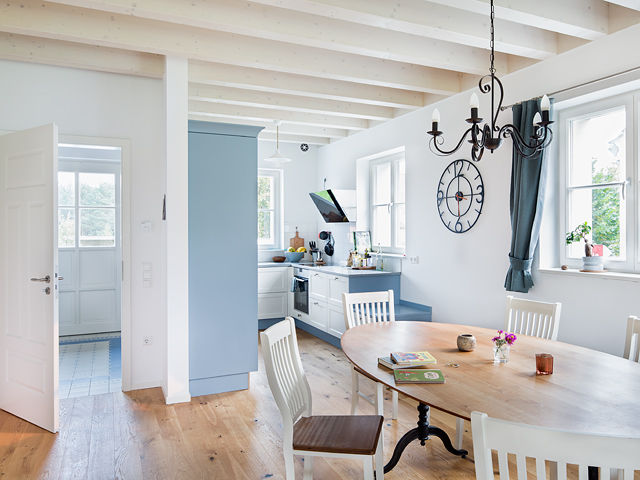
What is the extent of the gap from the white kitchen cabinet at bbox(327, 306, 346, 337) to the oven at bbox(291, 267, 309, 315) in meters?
0.68

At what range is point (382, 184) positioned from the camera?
18.7ft

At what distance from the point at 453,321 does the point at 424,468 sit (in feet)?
6.49

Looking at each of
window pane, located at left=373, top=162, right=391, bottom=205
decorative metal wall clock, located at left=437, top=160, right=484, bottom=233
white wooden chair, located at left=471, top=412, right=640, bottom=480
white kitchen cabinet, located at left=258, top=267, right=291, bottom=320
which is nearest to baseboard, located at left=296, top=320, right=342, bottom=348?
white kitchen cabinet, located at left=258, top=267, right=291, bottom=320

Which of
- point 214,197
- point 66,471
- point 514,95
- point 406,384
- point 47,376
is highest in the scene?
point 514,95

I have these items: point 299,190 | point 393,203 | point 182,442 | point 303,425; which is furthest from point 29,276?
point 299,190

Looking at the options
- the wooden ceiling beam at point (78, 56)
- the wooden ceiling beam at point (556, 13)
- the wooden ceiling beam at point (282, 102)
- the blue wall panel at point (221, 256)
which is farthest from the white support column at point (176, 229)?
the wooden ceiling beam at point (556, 13)

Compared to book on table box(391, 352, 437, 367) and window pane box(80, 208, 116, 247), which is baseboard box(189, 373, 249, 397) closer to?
book on table box(391, 352, 437, 367)

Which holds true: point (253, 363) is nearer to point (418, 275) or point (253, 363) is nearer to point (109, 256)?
point (418, 275)

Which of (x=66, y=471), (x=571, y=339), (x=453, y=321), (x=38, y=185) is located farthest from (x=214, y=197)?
(x=571, y=339)

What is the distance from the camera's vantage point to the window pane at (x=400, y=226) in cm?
531

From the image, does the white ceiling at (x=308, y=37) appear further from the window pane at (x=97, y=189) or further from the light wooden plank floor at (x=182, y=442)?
the light wooden plank floor at (x=182, y=442)

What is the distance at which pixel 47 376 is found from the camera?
121 inches

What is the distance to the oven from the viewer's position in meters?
5.93

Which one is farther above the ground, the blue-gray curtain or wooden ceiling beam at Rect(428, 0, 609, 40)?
wooden ceiling beam at Rect(428, 0, 609, 40)
